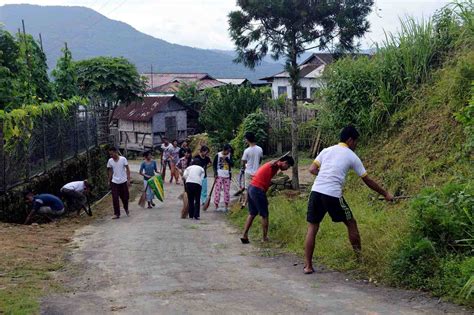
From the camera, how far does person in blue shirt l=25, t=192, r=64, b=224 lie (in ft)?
43.9

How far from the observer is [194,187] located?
13.5 m

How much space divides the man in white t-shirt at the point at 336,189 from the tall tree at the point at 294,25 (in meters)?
7.87

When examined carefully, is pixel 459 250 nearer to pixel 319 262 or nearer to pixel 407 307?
pixel 407 307

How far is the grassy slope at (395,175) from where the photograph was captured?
23.9 feet

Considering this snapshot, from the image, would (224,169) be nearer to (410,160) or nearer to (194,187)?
(194,187)

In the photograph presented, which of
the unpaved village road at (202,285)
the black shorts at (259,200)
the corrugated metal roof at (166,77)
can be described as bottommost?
the unpaved village road at (202,285)

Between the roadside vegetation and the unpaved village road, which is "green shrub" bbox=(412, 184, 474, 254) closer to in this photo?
the roadside vegetation

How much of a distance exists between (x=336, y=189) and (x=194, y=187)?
6644mm

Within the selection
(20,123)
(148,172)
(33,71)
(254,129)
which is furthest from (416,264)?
(254,129)

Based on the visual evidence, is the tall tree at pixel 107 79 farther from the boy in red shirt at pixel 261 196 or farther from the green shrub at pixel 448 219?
the green shrub at pixel 448 219

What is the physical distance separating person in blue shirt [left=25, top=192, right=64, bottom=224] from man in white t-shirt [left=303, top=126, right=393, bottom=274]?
26.6 feet

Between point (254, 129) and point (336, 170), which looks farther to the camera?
point (254, 129)

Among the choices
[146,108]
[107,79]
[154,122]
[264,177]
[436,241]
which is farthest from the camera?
[146,108]

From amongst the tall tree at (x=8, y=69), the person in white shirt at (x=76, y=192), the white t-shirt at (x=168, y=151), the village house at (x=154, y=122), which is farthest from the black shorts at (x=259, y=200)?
the village house at (x=154, y=122)
